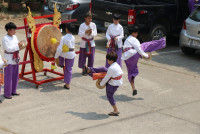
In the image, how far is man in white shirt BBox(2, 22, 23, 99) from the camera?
8.40m

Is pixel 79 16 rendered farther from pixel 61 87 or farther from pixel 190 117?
pixel 190 117

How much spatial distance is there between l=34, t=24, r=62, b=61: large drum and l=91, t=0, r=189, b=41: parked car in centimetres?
348

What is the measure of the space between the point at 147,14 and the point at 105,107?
532cm

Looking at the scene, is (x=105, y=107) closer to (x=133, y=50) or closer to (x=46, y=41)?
(x=133, y=50)

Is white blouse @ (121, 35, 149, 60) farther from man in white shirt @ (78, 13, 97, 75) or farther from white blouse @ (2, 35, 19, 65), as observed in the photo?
white blouse @ (2, 35, 19, 65)

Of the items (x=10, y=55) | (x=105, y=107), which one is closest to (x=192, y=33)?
(x=105, y=107)

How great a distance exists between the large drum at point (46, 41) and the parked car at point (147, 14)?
3.48 metres

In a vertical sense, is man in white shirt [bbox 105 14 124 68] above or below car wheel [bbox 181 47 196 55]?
above

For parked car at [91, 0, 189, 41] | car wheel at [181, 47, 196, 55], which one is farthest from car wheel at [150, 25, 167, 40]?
car wheel at [181, 47, 196, 55]

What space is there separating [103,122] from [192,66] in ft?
16.4

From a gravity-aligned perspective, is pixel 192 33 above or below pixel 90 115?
above

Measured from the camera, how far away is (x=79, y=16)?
15148mm

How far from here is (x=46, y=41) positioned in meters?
9.53

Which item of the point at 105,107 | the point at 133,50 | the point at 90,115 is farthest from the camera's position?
the point at 133,50
